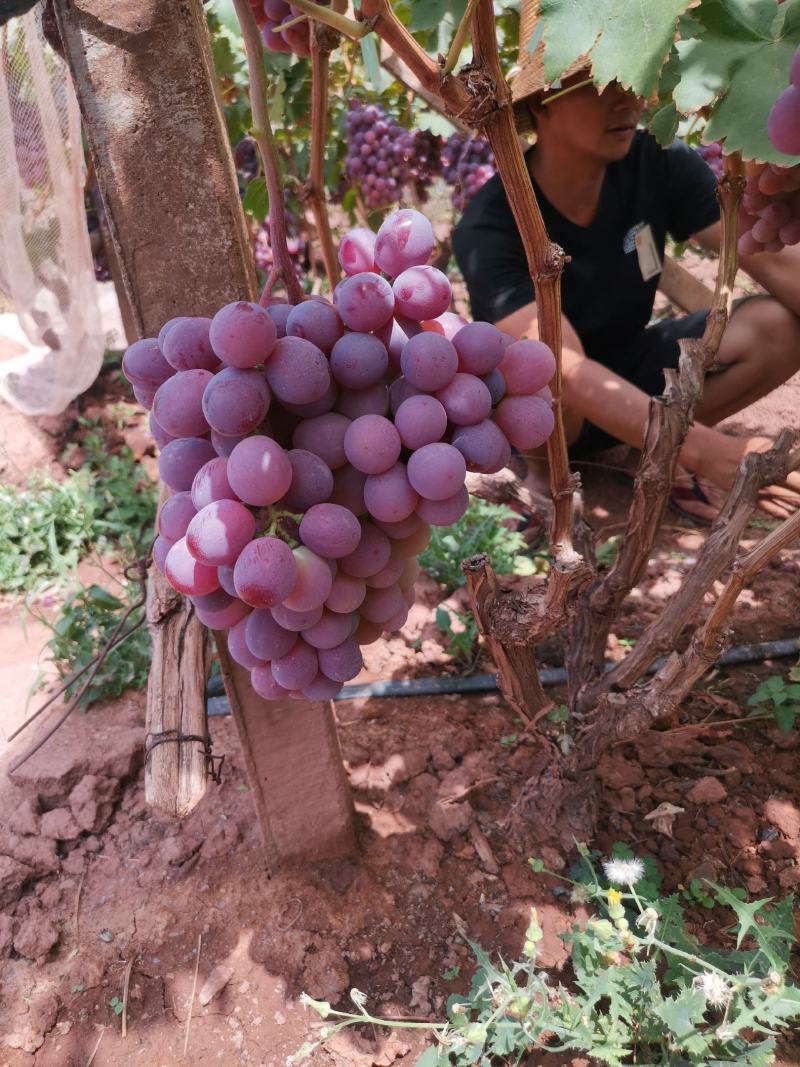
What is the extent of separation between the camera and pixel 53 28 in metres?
1.10

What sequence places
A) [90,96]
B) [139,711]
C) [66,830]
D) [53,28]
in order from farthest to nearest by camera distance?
1. [139,711]
2. [66,830]
3. [53,28]
4. [90,96]

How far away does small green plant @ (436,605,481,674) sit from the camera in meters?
2.03

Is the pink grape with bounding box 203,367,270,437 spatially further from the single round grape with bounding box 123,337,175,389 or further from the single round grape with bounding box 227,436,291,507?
the single round grape with bounding box 123,337,175,389

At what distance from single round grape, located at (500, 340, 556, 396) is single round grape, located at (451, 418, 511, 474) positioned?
6cm

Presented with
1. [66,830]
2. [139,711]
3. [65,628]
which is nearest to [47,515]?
[65,628]

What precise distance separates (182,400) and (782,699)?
1440mm

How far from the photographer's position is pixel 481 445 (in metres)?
0.76

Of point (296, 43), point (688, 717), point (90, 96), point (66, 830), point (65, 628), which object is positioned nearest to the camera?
point (90, 96)

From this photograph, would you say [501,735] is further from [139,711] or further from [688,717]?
[139,711]

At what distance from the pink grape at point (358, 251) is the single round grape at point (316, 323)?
0.08 meters

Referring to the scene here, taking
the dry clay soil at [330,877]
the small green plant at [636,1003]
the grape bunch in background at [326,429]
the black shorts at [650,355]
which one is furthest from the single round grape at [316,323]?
the black shorts at [650,355]

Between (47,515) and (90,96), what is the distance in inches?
94.9

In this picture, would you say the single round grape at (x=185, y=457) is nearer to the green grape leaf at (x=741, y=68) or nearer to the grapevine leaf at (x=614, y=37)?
the grapevine leaf at (x=614, y=37)

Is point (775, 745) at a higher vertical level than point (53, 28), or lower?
lower
